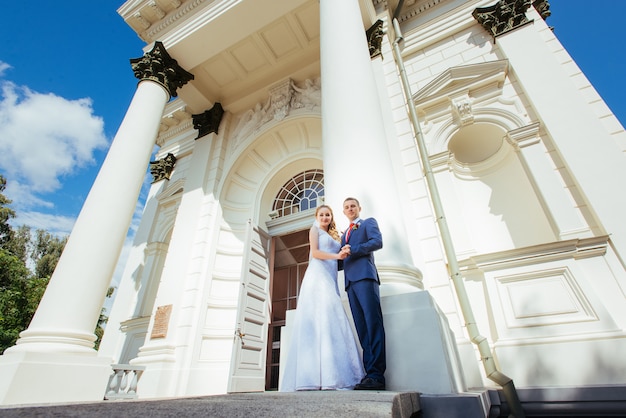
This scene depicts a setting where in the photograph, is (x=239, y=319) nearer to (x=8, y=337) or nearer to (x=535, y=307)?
(x=535, y=307)

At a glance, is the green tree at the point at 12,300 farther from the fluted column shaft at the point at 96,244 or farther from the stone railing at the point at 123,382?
the fluted column shaft at the point at 96,244

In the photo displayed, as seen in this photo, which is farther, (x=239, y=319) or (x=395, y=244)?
(x=239, y=319)

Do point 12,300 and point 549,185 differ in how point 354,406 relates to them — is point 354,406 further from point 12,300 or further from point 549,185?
point 12,300

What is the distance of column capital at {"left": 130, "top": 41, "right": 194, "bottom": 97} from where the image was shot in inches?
241

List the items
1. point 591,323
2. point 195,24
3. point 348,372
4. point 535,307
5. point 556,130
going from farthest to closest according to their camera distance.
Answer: point 195,24, point 556,130, point 535,307, point 591,323, point 348,372

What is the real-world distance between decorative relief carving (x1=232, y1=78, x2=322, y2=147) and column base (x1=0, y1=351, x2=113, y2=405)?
18.2 feet

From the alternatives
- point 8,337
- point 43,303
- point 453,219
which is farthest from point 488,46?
point 8,337

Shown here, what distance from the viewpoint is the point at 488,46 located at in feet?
18.9

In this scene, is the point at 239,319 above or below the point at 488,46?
below

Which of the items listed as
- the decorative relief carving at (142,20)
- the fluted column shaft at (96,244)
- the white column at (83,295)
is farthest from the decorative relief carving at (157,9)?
the white column at (83,295)

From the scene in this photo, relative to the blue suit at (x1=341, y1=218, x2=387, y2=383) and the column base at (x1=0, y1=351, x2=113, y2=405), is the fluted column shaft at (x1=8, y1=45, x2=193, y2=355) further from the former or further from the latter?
the blue suit at (x1=341, y1=218, x2=387, y2=383)

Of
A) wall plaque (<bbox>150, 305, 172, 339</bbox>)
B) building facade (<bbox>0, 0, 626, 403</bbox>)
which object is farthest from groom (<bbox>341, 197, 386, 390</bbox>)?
wall plaque (<bbox>150, 305, 172, 339</bbox>)

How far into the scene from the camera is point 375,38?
585cm

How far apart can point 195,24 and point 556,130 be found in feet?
23.1
